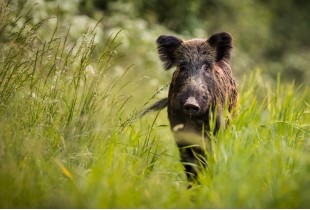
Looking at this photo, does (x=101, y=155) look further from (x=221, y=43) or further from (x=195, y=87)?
(x=221, y=43)

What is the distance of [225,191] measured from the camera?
364cm

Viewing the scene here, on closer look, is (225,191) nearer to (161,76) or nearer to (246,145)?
(246,145)

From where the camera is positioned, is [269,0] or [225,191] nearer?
[225,191]

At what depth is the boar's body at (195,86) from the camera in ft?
17.7

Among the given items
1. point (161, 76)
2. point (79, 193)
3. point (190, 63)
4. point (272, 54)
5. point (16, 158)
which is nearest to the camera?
point (79, 193)

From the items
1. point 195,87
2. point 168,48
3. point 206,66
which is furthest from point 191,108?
point 168,48

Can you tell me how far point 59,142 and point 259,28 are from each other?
14.2m

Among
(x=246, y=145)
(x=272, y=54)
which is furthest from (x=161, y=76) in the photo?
(x=272, y=54)

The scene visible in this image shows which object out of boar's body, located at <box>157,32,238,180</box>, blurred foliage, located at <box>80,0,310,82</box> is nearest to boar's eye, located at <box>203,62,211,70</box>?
boar's body, located at <box>157,32,238,180</box>

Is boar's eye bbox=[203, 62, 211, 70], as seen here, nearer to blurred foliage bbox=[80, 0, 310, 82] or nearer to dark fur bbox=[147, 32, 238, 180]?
dark fur bbox=[147, 32, 238, 180]

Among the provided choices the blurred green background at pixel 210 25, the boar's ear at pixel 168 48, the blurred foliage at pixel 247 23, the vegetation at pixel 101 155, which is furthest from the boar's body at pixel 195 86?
the blurred foliage at pixel 247 23

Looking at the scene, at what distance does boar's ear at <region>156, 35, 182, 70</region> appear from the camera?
20.0 ft

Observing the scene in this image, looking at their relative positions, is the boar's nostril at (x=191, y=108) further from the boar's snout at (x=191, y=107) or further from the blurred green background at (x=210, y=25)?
the blurred green background at (x=210, y=25)

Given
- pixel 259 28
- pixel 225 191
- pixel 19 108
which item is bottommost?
pixel 225 191
